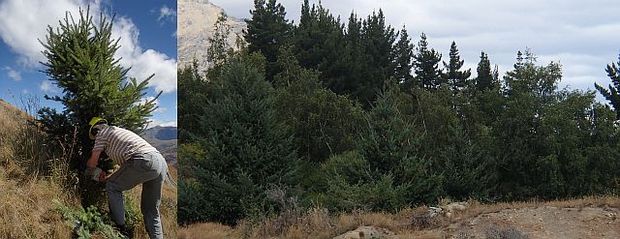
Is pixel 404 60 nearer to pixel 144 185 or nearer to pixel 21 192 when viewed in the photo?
pixel 144 185

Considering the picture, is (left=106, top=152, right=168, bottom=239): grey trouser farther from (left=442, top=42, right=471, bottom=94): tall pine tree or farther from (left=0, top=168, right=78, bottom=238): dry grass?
(left=442, top=42, right=471, bottom=94): tall pine tree

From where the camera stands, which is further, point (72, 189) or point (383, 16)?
point (383, 16)

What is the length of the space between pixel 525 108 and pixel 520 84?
3.80 feet

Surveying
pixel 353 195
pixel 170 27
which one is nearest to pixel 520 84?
pixel 353 195

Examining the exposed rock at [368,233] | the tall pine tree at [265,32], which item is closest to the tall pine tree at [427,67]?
the tall pine tree at [265,32]

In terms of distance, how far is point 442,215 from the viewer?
27.1ft

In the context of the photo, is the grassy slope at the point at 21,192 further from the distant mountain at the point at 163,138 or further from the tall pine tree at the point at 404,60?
the tall pine tree at the point at 404,60

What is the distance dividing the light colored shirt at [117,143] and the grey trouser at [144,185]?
0.03m

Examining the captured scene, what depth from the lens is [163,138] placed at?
3.13 m

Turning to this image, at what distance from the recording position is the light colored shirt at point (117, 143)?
2.62 m

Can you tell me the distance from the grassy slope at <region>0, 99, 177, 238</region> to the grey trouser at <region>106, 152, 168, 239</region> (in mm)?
236

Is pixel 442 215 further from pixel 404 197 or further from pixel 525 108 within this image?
pixel 525 108

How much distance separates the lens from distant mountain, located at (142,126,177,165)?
304 centimetres

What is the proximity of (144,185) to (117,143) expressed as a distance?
0.35 metres
